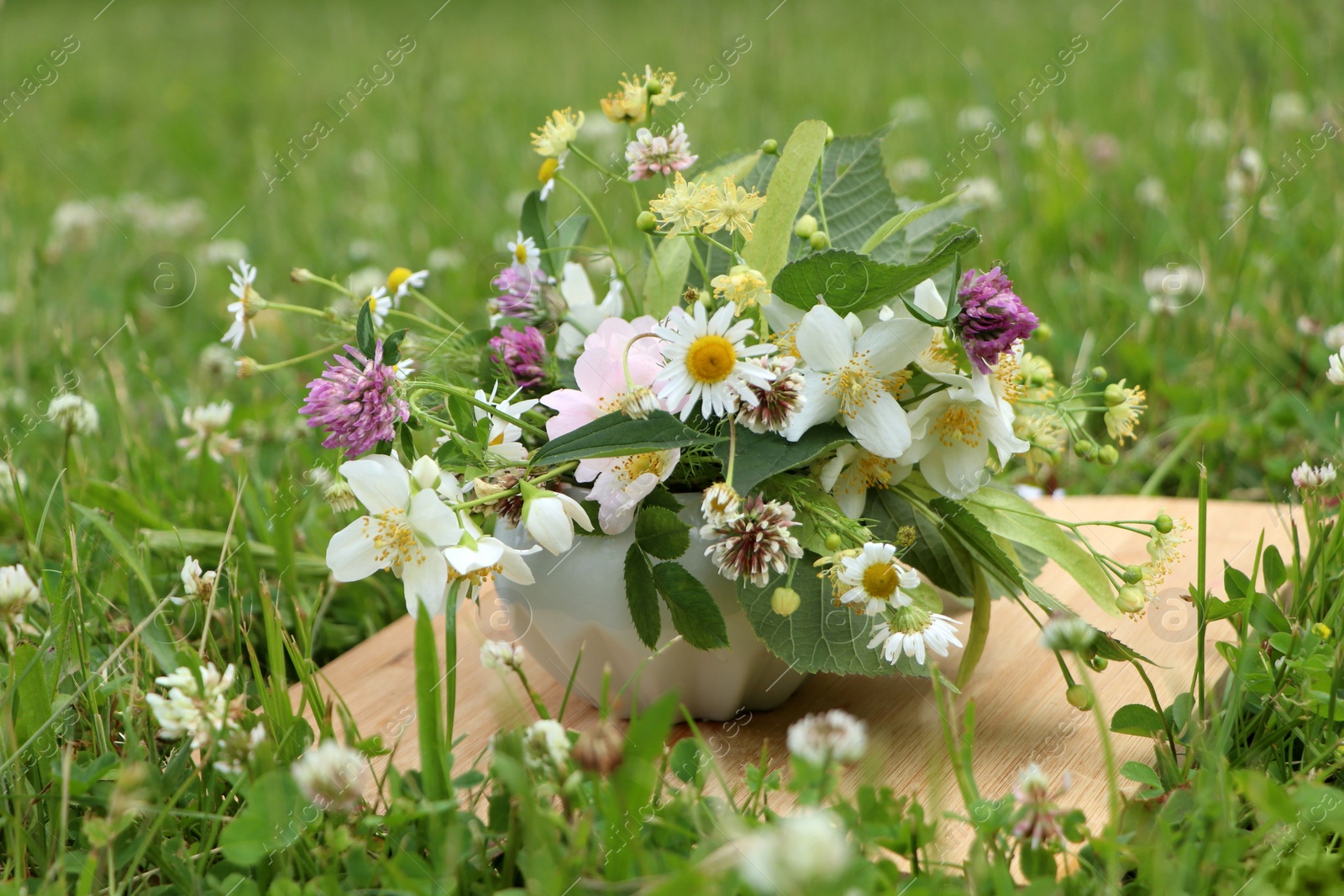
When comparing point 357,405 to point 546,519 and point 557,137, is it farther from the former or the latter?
point 557,137

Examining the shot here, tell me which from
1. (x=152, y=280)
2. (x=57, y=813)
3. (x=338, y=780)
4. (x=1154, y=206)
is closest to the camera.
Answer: (x=338, y=780)

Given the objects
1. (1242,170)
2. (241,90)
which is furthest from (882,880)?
(241,90)

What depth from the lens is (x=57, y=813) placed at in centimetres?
63

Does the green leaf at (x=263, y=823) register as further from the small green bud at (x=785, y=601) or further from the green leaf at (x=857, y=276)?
the green leaf at (x=857, y=276)

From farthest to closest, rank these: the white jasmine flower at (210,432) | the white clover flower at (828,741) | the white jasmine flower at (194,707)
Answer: the white jasmine flower at (210,432) → the white jasmine flower at (194,707) → the white clover flower at (828,741)

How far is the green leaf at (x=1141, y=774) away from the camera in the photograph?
0.61 meters

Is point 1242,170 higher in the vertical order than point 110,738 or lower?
lower

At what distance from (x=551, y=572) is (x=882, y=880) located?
281mm

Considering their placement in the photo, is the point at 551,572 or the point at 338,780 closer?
the point at 338,780

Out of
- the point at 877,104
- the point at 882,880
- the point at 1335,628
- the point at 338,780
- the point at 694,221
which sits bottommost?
the point at 1335,628

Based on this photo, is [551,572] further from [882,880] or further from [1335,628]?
[1335,628]

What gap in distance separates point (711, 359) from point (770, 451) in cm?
7

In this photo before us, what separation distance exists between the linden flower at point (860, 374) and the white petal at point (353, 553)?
0.25 meters
